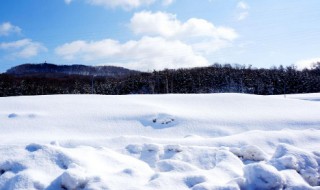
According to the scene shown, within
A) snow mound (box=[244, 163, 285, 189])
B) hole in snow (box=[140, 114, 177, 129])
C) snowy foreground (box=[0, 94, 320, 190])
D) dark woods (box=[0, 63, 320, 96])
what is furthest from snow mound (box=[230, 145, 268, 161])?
dark woods (box=[0, 63, 320, 96])

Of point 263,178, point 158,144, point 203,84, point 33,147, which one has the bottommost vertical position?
point 263,178

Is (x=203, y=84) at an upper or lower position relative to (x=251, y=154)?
upper

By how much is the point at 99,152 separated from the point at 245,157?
225cm

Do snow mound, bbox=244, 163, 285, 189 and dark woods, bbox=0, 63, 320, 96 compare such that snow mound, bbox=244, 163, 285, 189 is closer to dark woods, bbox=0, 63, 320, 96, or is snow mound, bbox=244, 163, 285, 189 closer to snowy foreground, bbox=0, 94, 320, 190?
snowy foreground, bbox=0, 94, 320, 190

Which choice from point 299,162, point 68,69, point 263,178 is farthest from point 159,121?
point 68,69

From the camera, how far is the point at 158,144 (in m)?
5.12

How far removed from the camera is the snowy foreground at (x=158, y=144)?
384cm

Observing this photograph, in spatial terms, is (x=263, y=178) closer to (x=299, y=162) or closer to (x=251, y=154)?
(x=299, y=162)

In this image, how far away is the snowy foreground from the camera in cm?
384

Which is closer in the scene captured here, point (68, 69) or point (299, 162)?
point (299, 162)

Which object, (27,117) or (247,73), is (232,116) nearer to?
(27,117)

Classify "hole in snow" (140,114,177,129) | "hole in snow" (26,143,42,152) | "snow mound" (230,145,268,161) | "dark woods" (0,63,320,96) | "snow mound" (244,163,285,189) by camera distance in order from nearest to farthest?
1. "snow mound" (244,163,285,189)
2. "hole in snow" (26,143,42,152)
3. "snow mound" (230,145,268,161)
4. "hole in snow" (140,114,177,129)
5. "dark woods" (0,63,320,96)

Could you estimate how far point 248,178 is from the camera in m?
3.92

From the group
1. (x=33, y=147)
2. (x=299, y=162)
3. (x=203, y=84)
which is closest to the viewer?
(x=33, y=147)
